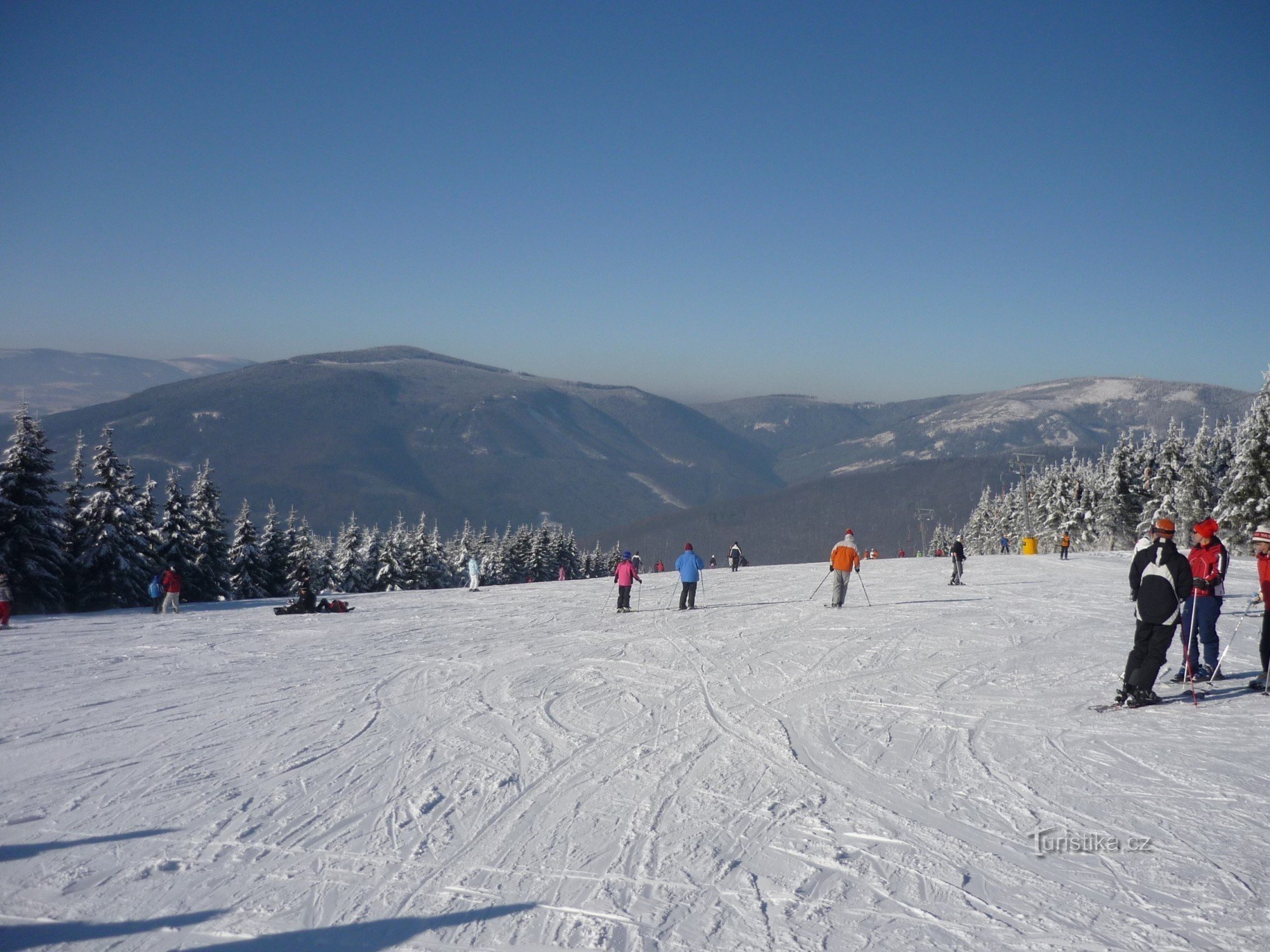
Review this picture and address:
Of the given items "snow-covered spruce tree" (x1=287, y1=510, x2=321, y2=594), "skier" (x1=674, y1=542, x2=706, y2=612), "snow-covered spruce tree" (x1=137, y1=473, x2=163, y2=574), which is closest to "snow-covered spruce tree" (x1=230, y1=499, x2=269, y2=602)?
"snow-covered spruce tree" (x1=287, y1=510, x2=321, y2=594)

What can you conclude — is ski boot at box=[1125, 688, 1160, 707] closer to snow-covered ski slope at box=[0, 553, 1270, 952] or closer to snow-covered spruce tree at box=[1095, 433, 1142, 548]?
snow-covered ski slope at box=[0, 553, 1270, 952]

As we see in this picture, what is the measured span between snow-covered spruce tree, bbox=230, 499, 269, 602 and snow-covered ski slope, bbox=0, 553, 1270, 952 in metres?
29.7

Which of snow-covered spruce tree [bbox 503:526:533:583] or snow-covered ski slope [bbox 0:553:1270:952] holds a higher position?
snow-covered ski slope [bbox 0:553:1270:952]

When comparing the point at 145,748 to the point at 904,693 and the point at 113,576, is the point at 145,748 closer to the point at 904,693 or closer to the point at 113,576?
the point at 904,693

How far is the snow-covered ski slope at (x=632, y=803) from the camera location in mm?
4332

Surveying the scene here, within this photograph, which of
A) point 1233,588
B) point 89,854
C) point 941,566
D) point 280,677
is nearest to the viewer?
point 89,854

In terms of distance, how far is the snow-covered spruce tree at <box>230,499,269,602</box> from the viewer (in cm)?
Result: 3997

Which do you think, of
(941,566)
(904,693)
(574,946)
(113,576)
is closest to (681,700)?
(904,693)

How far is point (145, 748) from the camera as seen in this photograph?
24.9 feet

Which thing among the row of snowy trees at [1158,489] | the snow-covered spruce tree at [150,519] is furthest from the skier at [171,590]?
the row of snowy trees at [1158,489]

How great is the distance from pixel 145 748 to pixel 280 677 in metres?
3.58

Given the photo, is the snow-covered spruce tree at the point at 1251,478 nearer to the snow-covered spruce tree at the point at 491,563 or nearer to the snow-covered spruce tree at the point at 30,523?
the snow-covered spruce tree at the point at 491,563

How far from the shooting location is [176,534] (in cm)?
3522

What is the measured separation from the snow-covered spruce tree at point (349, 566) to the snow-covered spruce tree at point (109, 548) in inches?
656
